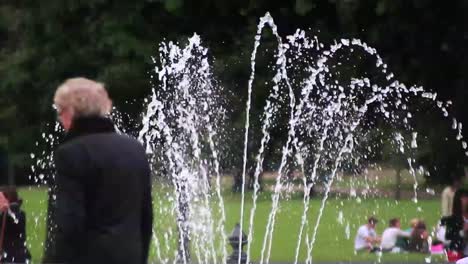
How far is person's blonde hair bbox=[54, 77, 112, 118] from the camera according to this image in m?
5.04

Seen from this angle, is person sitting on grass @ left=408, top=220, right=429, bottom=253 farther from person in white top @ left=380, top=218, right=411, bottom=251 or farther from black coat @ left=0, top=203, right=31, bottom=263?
black coat @ left=0, top=203, right=31, bottom=263

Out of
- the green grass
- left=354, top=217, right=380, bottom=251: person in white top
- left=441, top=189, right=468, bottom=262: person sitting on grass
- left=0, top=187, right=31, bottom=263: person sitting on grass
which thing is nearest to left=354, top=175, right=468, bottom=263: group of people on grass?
left=354, top=217, right=380, bottom=251: person in white top

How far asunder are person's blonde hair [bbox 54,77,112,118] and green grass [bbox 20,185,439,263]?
11.9 meters

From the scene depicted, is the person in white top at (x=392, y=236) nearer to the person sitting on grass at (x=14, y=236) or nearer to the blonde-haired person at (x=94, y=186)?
the person sitting on grass at (x=14, y=236)

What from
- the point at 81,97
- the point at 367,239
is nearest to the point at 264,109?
the point at 367,239

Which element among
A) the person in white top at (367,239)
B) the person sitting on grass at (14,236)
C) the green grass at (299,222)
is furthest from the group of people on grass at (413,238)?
the person sitting on grass at (14,236)

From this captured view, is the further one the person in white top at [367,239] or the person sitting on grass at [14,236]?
the person in white top at [367,239]

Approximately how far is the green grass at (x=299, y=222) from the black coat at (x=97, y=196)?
38.8 feet

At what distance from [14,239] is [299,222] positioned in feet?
52.5

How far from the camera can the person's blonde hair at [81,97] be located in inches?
198

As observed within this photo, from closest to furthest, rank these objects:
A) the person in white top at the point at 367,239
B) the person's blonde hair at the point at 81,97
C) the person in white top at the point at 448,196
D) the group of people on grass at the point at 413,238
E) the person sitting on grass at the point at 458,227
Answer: the person's blonde hair at the point at 81,97 → the person sitting on grass at the point at 458,227 → the person in white top at the point at 448,196 → the group of people on grass at the point at 413,238 → the person in white top at the point at 367,239

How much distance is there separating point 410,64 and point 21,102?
496 centimetres

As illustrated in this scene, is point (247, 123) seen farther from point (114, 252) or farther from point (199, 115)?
point (114, 252)

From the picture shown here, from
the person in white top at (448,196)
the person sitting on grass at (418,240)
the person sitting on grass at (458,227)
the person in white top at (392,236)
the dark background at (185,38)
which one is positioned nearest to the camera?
the person sitting on grass at (458,227)
